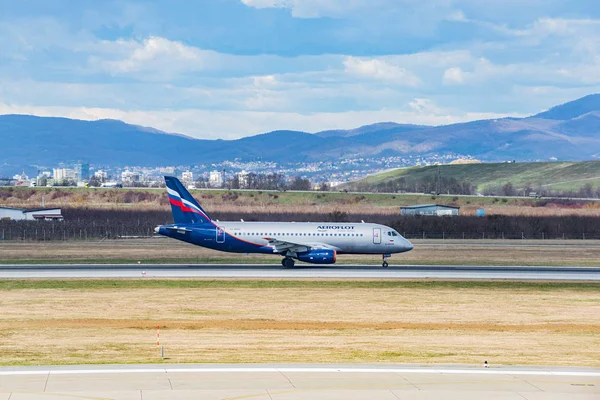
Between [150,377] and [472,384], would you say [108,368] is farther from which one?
[472,384]

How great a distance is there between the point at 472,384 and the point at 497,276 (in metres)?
37.6

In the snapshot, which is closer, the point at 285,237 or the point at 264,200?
the point at 285,237

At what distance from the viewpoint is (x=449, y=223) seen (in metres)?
115

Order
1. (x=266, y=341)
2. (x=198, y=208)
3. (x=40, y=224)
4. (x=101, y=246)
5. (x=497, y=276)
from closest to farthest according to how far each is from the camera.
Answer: (x=266, y=341)
(x=497, y=276)
(x=198, y=208)
(x=101, y=246)
(x=40, y=224)

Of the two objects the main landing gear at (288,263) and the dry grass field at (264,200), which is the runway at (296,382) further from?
the dry grass field at (264,200)

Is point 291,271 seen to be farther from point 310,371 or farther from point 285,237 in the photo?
point 310,371

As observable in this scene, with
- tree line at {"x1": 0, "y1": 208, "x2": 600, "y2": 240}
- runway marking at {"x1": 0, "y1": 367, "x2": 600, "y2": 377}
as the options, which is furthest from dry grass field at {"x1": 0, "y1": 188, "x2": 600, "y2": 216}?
runway marking at {"x1": 0, "y1": 367, "x2": 600, "y2": 377}

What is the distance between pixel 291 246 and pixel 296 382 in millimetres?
42172

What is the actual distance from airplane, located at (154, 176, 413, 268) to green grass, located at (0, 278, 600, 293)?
9178 millimetres

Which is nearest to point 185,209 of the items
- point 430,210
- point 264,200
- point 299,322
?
point 299,322

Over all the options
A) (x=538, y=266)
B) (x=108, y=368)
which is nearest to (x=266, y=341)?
(x=108, y=368)

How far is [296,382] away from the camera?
24547 millimetres

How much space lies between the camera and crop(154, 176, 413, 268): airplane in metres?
66.9

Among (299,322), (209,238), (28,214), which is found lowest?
(299,322)
